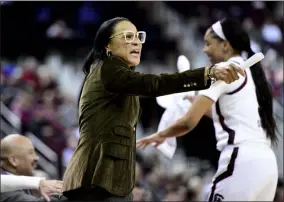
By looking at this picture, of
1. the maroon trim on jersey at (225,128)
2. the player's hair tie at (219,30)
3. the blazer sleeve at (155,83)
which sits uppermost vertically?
the player's hair tie at (219,30)

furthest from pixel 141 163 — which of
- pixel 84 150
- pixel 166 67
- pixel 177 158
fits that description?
pixel 84 150

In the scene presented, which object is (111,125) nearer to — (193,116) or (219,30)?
(193,116)

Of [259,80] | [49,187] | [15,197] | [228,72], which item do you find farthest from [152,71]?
[228,72]

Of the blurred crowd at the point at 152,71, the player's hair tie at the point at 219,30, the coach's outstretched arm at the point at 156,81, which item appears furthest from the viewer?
the blurred crowd at the point at 152,71

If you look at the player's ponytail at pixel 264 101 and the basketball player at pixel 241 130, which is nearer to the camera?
the basketball player at pixel 241 130

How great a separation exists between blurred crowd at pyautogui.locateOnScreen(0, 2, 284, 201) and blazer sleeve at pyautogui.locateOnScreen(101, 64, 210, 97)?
3.12 metres

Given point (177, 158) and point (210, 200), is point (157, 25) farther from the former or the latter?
point (210, 200)

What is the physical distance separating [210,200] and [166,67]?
6.60m

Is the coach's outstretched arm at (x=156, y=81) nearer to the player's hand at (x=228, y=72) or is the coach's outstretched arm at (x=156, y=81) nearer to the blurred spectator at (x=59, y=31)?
the player's hand at (x=228, y=72)

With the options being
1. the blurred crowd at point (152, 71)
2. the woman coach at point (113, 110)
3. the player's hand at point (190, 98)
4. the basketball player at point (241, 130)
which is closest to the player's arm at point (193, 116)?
the basketball player at point (241, 130)

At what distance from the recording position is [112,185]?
3383 mm

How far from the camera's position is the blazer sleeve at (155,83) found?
326cm

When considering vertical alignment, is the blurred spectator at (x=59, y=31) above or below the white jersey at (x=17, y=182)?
above

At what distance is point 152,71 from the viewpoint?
422 inches
